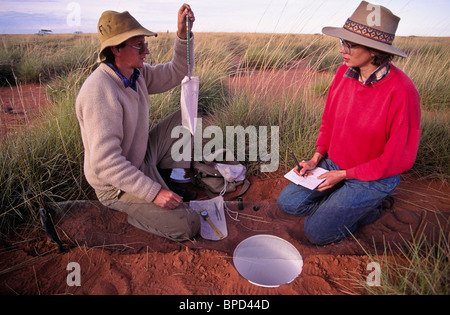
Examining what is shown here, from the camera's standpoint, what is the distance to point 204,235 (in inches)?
89.2

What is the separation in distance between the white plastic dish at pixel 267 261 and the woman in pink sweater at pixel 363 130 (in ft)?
0.95

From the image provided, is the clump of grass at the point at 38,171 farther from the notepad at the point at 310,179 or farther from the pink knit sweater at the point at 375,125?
the pink knit sweater at the point at 375,125

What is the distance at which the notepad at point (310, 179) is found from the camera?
2.26 meters

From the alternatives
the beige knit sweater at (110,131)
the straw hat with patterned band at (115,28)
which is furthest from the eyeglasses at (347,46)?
the beige knit sweater at (110,131)

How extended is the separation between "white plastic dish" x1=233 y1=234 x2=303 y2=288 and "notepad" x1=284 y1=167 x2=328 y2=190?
0.51 meters

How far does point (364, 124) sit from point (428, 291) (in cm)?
112

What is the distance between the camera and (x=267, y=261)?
203 cm

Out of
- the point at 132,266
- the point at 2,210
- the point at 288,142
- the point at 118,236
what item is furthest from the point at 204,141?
the point at 2,210

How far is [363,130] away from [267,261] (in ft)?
3.95

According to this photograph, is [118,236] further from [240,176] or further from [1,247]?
[240,176]

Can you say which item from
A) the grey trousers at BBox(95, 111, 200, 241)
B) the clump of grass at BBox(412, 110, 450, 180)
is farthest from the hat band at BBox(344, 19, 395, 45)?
the grey trousers at BBox(95, 111, 200, 241)

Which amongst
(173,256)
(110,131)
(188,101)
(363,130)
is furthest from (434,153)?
(110,131)

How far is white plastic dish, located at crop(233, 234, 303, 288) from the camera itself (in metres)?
1.94

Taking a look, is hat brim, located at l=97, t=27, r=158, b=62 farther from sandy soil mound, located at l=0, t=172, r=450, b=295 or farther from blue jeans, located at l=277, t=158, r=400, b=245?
blue jeans, located at l=277, t=158, r=400, b=245
